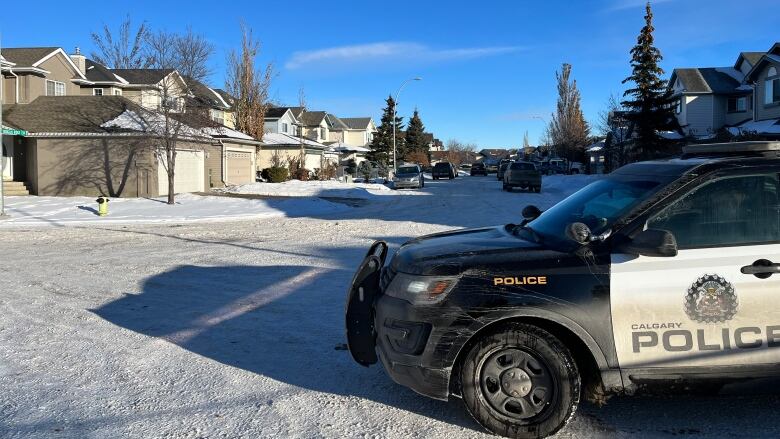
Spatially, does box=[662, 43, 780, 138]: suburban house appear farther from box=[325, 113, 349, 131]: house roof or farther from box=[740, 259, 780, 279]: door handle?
box=[325, 113, 349, 131]: house roof

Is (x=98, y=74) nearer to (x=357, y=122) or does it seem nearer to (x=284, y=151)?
(x=284, y=151)

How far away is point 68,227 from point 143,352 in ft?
43.7

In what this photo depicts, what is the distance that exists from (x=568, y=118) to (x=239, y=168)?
4110 cm

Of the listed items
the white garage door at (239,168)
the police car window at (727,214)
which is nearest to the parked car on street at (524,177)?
the white garage door at (239,168)

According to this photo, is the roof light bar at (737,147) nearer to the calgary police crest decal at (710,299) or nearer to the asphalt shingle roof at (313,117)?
the calgary police crest decal at (710,299)

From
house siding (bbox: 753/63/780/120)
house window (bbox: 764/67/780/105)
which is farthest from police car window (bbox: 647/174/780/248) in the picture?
house siding (bbox: 753/63/780/120)

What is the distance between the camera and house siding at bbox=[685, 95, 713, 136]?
4488 cm

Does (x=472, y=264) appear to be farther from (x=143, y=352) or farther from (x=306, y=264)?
(x=306, y=264)

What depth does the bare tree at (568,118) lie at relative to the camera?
2516 inches

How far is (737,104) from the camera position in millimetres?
44562

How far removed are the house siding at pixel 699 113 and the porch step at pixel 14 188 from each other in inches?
1650

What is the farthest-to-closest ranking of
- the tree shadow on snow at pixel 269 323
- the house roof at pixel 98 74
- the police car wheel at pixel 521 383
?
the house roof at pixel 98 74
the tree shadow on snow at pixel 269 323
the police car wheel at pixel 521 383

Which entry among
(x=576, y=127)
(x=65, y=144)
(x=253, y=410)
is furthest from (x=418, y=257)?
(x=576, y=127)

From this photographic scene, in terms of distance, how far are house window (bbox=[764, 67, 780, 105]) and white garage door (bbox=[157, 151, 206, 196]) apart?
102 ft
